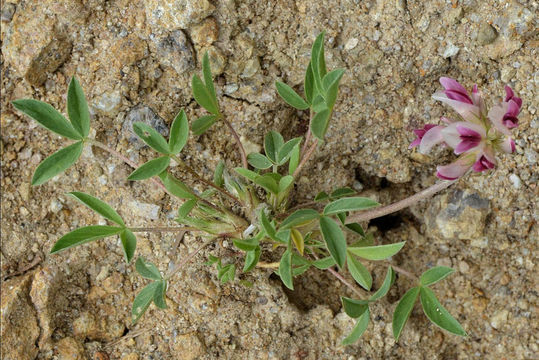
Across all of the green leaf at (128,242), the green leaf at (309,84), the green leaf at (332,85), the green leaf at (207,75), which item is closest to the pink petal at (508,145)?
the green leaf at (332,85)

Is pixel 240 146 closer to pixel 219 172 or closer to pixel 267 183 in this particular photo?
pixel 219 172

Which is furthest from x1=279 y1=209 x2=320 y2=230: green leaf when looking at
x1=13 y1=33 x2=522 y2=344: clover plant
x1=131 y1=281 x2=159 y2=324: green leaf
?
x1=131 y1=281 x2=159 y2=324: green leaf

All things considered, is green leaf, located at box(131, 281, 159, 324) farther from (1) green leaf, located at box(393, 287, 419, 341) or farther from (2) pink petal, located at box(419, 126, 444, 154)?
(2) pink petal, located at box(419, 126, 444, 154)

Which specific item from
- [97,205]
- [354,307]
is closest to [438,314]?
[354,307]

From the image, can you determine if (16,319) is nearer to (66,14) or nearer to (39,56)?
(39,56)

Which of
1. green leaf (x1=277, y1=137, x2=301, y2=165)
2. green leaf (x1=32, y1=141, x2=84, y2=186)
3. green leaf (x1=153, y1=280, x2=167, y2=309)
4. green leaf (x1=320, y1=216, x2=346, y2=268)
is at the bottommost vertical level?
green leaf (x1=153, y1=280, x2=167, y2=309)

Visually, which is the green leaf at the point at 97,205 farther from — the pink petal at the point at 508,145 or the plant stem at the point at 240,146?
the pink petal at the point at 508,145
